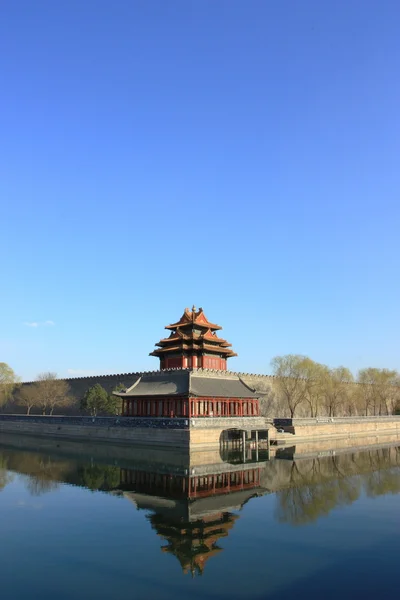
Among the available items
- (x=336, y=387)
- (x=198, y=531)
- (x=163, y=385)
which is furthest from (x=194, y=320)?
(x=198, y=531)

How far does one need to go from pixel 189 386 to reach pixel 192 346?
37.2 ft

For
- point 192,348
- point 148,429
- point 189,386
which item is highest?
point 192,348

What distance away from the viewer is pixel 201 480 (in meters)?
26.7

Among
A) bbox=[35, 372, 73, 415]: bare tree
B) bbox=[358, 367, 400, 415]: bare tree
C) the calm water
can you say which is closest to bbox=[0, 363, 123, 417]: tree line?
bbox=[35, 372, 73, 415]: bare tree

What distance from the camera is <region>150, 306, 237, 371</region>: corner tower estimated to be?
52969 millimetres

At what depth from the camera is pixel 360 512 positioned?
20.0 metres

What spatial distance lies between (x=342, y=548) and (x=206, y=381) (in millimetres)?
30474

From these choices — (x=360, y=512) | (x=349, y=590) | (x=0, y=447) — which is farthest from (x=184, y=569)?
(x=0, y=447)

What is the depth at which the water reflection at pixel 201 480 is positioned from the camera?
18.0m

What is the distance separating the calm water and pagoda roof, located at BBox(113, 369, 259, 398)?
445 inches

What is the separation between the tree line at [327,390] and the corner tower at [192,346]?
10.8 m

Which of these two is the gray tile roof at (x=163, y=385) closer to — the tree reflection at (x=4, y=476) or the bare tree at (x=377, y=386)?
the tree reflection at (x=4, y=476)

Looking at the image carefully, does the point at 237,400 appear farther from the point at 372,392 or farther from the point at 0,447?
the point at 372,392

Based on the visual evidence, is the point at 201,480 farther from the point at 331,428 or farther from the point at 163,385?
the point at 331,428
